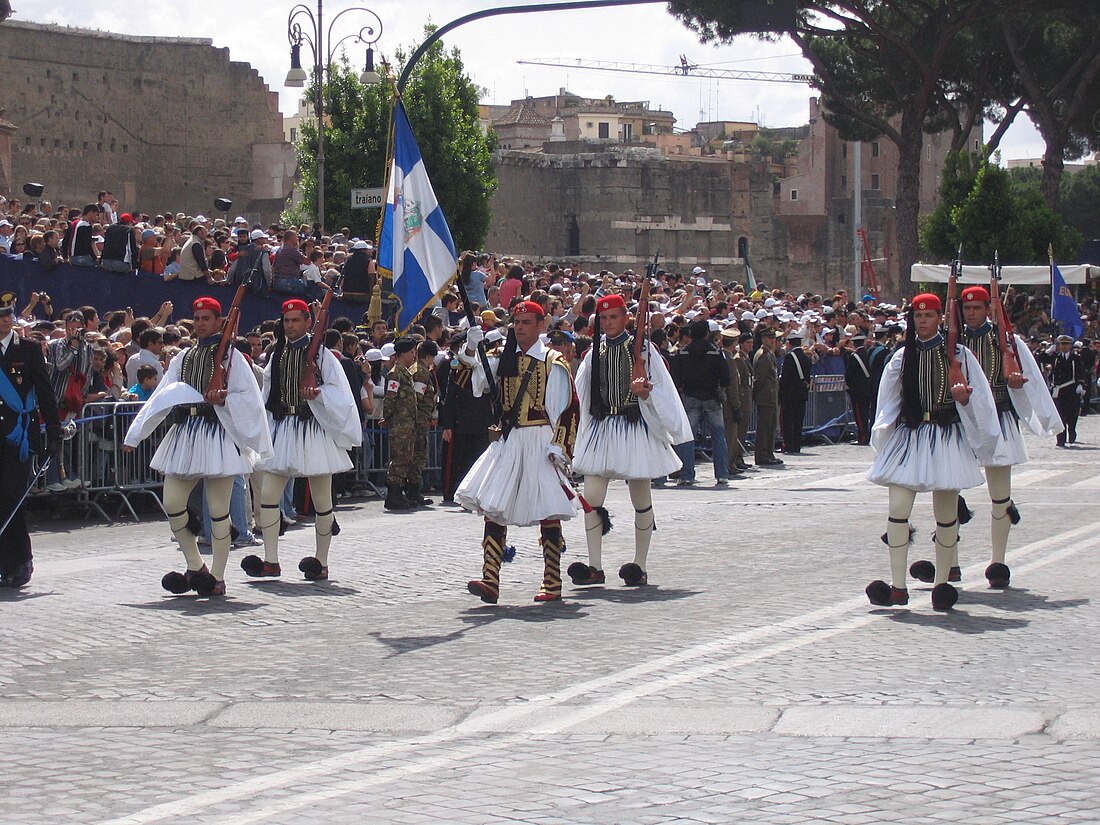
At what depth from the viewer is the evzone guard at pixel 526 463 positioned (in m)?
10.5

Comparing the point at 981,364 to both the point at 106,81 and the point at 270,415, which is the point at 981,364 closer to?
the point at 270,415

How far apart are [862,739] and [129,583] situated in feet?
21.1

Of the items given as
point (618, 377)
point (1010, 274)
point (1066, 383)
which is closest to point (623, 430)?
point (618, 377)

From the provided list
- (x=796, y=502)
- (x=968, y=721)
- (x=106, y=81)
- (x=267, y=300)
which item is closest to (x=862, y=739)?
(x=968, y=721)

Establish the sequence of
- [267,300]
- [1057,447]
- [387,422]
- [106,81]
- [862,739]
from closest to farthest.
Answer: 1. [862,739]
2. [387,422]
3. [267,300]
4. [1057,447]
5. [106,81]

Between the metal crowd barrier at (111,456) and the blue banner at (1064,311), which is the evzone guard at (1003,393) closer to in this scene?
the metal crowd barrier at (111,456)

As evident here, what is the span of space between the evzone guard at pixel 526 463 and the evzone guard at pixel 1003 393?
2.51 m

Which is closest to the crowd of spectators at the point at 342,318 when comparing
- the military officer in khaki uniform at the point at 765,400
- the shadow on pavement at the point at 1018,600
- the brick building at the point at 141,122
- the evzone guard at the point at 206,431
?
the military officer in khaki uniform at the point at 765,400

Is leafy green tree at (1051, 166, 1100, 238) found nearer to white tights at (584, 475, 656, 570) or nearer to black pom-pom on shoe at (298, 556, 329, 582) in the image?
white tights at (584, 475, 656, 570)

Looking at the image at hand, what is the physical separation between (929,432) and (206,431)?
4.50m

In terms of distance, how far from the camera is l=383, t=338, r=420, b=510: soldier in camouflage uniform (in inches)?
672

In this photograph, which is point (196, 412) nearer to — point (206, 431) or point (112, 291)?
point (206, 431)

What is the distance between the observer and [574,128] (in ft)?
420

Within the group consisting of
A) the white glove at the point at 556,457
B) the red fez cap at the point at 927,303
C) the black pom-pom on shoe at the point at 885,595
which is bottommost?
the black pom-pom on shoe at the point at 885,595
